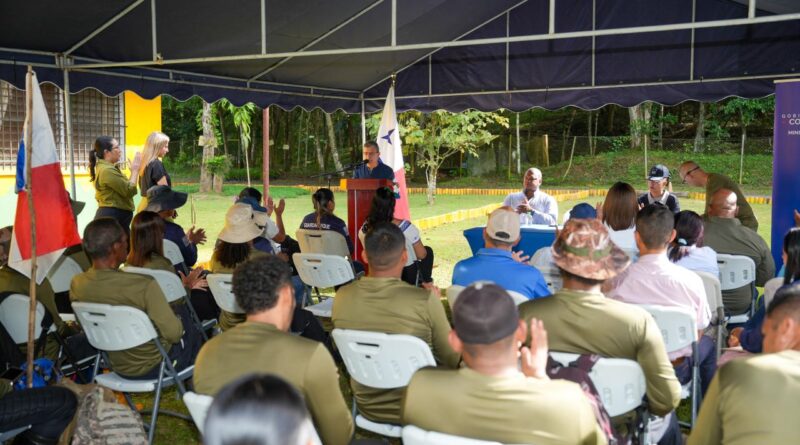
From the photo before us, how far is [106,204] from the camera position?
247 inches

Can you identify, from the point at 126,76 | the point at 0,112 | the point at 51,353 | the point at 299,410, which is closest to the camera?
the point at 299,410

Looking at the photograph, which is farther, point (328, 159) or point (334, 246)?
point (328, 159)

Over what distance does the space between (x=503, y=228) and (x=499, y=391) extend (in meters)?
1.80

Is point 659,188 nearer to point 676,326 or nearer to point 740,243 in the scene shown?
point 740,243

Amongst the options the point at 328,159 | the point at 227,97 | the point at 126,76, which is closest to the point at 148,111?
the point at 227,97

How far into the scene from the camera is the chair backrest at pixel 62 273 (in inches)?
182

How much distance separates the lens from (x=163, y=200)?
17.5ft

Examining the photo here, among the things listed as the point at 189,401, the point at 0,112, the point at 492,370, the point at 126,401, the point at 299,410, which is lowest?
the point at 126,401

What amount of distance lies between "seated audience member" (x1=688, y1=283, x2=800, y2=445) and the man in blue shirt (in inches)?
220

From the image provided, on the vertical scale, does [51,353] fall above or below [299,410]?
below

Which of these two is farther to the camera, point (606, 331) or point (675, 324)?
point (675, 324)

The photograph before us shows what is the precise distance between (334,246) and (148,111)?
624 centimetres

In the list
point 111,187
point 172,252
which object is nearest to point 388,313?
point 172,252

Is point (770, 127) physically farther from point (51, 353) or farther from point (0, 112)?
point (51, 353)
